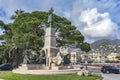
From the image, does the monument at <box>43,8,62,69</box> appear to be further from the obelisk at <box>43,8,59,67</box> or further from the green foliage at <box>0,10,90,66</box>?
the green foliage at <box>0,10,90,66</box>

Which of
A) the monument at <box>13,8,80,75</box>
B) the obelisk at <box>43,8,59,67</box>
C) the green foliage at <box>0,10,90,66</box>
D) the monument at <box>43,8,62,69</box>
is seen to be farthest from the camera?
the green foliage at <box>0,10,90,66</box>

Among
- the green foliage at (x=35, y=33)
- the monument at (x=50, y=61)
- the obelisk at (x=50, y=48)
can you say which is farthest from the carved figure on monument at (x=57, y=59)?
the green foliage at (x=35, y=33)

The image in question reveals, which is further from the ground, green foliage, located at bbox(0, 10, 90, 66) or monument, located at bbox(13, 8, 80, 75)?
green foliage, located at bbox(0, 10, 90, 66)

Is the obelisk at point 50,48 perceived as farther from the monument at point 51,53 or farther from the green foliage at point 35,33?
the green foliage at point 35,33

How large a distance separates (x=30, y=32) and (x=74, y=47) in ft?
27.8

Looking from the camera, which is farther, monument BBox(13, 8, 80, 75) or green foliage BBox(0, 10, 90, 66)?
green foliage BBox(0, 10, 90, 66)

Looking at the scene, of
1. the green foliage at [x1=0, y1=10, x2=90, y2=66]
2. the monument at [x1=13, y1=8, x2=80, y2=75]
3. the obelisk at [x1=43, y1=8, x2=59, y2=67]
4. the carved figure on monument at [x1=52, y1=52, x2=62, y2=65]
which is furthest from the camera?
the green foliage at [x1=0, y1=10, x2=90, y2=66]

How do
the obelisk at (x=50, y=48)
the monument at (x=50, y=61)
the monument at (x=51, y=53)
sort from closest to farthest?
1. the monument at (x=50, y=61)
2. the monument at (x=51, y=53)
3. the obelisk at (x=50, y=48)

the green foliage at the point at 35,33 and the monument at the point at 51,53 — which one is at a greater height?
the green foliage at the point at 35,33

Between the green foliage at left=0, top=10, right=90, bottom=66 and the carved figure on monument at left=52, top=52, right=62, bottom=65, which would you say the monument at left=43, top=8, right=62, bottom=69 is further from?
the green foliage at left=0, top=10, right=90, bottom=66

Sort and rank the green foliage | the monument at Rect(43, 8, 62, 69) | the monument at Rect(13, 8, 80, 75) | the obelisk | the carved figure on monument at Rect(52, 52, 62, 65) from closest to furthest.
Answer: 1. the monument at Rect(13, 8, 80, 75)
2. the carved figure on monument at Rect(52, 52, 62, 65)
3. the monument at Rect(43, 8, 62, 69)
4. the obelisk
5. the green foliage

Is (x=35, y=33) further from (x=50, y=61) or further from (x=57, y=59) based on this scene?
(x=57, y=59)

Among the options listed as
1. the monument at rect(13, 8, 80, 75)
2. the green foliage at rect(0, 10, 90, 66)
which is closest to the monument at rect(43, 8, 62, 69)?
the monument at rect(13, 8, 80, 75)

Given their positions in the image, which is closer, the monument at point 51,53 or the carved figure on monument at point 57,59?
the carved figure on monument at point 57,59
